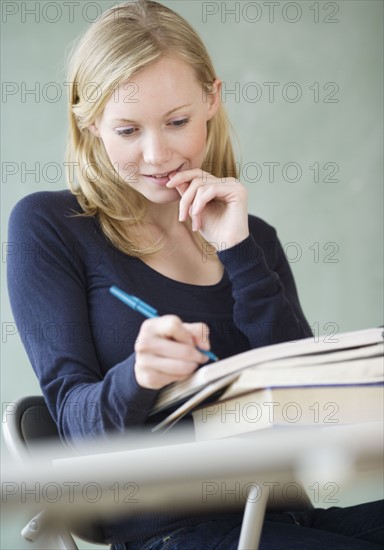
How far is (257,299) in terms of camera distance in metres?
1.31

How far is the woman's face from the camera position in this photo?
4.03 feet

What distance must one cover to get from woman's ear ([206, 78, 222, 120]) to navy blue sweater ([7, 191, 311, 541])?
283mm

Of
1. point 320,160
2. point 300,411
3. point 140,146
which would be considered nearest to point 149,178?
point 140,146

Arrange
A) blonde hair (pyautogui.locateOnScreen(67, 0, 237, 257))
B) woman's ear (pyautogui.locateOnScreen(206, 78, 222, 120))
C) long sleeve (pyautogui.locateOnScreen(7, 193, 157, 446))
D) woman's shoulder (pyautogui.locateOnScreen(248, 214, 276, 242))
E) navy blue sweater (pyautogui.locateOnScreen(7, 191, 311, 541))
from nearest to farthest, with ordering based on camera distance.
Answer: long sleeve (pyautogui.locateOnScreen(7, 193, 157, 446)), navy blue sweater (pyautogui.locateOnScreen(7, 191, 311, 541)), blonde hair (pyautogui.locateOnScreen(67, 0, 237, 257)), woman's ear (pyautogui.locateOnScreen(206, 78, 222, 120)), woman's shoulder (pyautogui.locateOnScreen(248, 214, 276, 242))

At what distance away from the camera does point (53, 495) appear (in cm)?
52

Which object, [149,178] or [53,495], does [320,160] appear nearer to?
[149,178]

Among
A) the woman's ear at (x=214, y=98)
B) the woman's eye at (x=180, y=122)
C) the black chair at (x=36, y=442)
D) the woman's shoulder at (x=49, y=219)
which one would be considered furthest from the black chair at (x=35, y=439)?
the woman's ear at (x=214, y=98)

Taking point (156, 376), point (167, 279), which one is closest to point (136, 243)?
point (167, 279)

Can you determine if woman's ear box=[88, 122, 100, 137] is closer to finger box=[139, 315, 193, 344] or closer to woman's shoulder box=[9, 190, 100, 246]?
woman's shoulder box=[9, 190, 100, 246]

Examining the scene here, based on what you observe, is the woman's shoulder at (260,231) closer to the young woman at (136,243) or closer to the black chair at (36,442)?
the young woman at (136,243)

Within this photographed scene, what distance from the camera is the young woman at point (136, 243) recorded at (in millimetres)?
1160

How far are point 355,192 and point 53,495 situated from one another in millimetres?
2332

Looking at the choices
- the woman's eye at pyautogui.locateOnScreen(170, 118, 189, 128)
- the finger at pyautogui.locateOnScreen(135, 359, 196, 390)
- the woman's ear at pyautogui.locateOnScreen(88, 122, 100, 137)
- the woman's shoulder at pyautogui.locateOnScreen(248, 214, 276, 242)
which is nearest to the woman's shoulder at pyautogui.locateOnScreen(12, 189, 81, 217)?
the woman's ear at pyautogui.locateOnScreen(88, 122, 100, 137)

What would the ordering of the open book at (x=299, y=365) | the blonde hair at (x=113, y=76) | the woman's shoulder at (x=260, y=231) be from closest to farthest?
1. the open book at (x=299, y=365)
2. the blonde hair at (x=113, y=76)
3. the woman's shoulder at (x=260, y=231)
